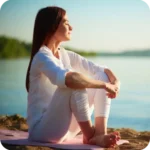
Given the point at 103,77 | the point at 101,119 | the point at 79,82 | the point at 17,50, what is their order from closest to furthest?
the point at 79,82
the point at 101,119
the point at 103,77
the point at 17,50

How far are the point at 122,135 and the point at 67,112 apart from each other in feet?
2.28

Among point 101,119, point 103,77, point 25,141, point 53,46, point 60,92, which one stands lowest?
point 25,141

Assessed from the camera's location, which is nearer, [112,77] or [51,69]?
[51,69]

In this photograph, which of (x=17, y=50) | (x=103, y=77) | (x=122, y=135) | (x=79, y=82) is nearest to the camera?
(x=79, y=82)

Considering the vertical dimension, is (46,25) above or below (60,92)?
above

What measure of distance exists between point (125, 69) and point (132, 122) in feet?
1.16

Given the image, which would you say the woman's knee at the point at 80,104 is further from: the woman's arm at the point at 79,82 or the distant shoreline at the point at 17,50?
the distant shoreline at the point at 17,50

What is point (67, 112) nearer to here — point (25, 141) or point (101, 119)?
point (101, 119)

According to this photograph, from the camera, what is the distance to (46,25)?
6.45 feet

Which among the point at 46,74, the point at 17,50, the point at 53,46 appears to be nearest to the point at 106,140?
Result: the point at 46,74

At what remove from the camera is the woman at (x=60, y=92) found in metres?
1.80

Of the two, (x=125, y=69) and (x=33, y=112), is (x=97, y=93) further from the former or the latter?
(x=125, y=69)

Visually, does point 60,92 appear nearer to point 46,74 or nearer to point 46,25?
point 46,74

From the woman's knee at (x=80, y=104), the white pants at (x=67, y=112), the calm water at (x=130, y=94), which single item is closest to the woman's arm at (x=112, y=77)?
the white pants at (x=67, y=112)
